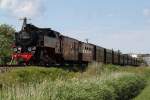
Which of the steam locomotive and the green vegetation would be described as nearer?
the steam locomotive

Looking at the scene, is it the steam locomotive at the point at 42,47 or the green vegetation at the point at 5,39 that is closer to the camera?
the steam locomotive at the point at 42,47

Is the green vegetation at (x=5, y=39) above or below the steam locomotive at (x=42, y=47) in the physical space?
above

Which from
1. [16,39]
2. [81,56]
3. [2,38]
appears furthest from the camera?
[2,38]

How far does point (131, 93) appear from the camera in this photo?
2484 cm

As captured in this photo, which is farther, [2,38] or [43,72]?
[2,38]

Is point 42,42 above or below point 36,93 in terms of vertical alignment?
above

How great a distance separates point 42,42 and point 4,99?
82.4 feet

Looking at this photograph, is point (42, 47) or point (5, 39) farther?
point (5, 39)

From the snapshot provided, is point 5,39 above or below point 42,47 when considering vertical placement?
above

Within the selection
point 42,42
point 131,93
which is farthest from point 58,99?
point 42,42

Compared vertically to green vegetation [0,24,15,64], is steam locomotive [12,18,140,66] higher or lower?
lower

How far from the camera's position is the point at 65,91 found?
38.4 ft

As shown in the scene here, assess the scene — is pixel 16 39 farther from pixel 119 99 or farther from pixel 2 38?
pixel 2 38

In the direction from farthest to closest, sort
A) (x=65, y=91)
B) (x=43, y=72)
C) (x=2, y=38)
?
1. (x=2, y=38)
2. (x=43, y=72)
3. (x=65, y=91)
